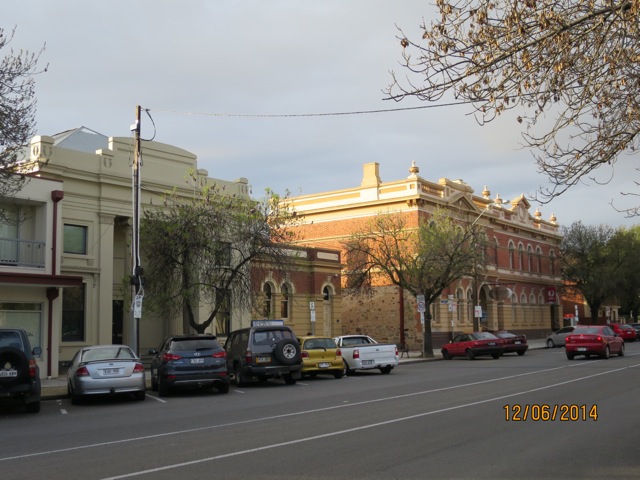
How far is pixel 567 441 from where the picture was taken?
30.9 ft

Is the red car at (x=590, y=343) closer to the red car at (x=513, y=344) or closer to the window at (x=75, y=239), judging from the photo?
the red car at (x=513, y=344)

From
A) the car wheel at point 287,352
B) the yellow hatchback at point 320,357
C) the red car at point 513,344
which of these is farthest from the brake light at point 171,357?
the red car at point 513,344

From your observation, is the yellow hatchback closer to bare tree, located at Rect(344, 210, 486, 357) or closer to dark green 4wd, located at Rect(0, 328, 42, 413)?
dark green 4wd, located at Rect(0, 328, 42, 413)

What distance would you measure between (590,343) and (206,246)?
→ 53.3 feet

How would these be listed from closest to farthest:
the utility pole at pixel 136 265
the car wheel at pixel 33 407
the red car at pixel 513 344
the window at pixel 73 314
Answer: the car wheel at pixel 33 407 < the utility pole at pixel 136 265 < the window at pixel 73 314 < the red car at pixel 513 344

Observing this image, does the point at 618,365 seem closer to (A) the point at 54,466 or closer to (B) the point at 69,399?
(B) the point at 69,399

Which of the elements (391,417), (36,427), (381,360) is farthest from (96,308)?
(391,417)

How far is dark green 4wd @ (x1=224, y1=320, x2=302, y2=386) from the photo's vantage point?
19.9 m

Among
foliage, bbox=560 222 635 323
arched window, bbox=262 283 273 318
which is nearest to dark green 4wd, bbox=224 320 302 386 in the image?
arched window, bbox=262 283 273 318

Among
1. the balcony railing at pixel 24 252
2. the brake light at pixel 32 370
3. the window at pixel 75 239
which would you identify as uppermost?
the window at pixel 75 239

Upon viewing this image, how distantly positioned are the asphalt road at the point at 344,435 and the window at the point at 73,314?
925 cm

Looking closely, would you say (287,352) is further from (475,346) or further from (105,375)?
(475,346)

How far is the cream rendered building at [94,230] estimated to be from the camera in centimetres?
2439
